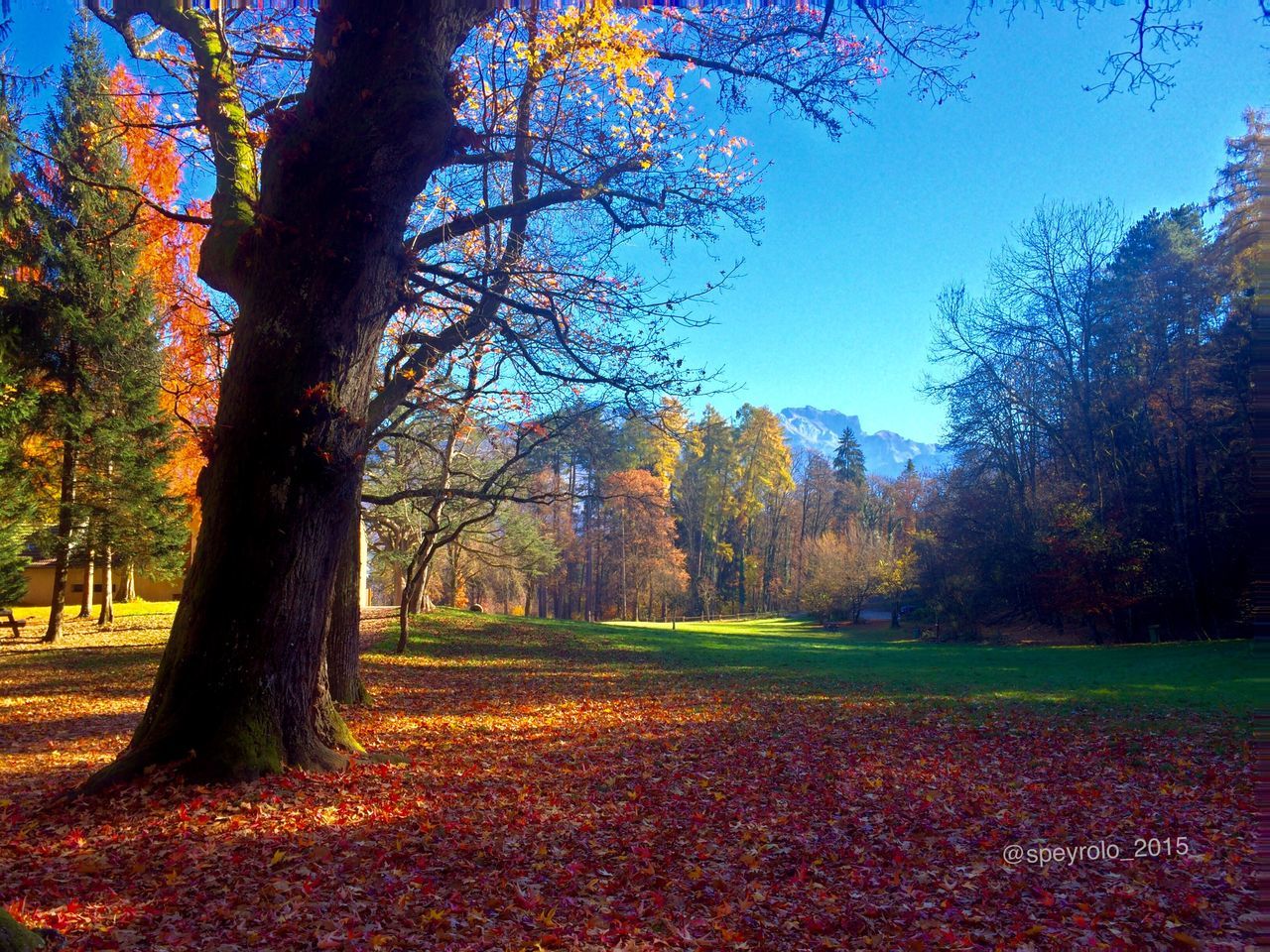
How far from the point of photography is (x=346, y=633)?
9.66 metres

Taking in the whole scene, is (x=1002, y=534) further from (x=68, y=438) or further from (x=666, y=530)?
(x=68, y=438)

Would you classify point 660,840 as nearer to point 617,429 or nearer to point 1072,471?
point 617,429

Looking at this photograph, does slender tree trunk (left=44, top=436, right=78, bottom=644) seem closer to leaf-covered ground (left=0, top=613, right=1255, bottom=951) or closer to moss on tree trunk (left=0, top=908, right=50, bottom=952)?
leaf-covered ground (left=0, top=613, right=1255, bottom=951)

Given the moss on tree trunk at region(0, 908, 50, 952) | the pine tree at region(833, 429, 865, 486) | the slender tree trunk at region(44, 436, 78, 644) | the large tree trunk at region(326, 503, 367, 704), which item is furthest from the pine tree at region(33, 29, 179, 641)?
the pine tree at region(833, 429, 865, 486)

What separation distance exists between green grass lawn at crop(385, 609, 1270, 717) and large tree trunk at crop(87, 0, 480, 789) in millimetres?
9377

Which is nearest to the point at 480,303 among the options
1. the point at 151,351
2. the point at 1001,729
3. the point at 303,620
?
the point at 303,620

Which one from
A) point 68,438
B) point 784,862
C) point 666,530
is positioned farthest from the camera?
point 666,530

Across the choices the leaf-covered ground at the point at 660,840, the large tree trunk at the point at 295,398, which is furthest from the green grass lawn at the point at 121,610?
the large tree trunk at the point at 295,398

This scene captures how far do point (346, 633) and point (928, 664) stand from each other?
14.0 meters

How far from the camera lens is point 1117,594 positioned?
22438mm

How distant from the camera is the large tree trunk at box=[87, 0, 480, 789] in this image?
543 centimetres

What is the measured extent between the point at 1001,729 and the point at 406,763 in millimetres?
6845

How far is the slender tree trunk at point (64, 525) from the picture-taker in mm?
17156

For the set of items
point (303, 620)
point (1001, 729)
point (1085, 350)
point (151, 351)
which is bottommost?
point (1001, 729)
